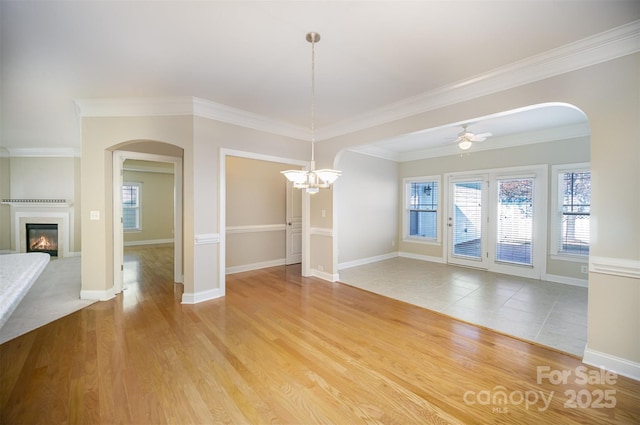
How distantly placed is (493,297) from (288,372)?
3.32 metres

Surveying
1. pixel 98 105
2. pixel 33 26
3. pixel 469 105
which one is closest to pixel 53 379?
pixel 33 26

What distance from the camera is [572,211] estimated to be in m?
4.57

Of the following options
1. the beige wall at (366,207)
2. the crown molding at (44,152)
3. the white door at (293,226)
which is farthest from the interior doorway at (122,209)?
the crown molding at (44,152)

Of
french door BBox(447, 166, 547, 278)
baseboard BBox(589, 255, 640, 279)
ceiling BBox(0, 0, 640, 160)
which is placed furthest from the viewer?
french door BBox(447, 166, 547, 278)

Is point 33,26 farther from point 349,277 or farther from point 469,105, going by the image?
point 349,277

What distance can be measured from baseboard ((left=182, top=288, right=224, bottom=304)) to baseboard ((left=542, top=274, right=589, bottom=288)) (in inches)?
224

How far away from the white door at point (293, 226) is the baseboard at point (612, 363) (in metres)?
4.88

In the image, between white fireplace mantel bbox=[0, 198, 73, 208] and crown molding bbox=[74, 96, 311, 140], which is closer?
crown molding bbox=[74, 96, 311, 140]

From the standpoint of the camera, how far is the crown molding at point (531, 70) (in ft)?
6.85

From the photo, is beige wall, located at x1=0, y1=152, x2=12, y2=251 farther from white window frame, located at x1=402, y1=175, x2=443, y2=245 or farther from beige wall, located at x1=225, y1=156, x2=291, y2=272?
white window frame, located at x1=402, y1=175, x2=443, y2=245

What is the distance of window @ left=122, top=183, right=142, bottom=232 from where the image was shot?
8.37 metres

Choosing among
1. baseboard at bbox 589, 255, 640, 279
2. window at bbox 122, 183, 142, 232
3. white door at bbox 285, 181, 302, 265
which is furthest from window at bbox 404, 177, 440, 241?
window at bbox 122, 183, 142, 232

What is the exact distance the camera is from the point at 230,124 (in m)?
3.89

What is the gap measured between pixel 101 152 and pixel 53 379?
112 inches
